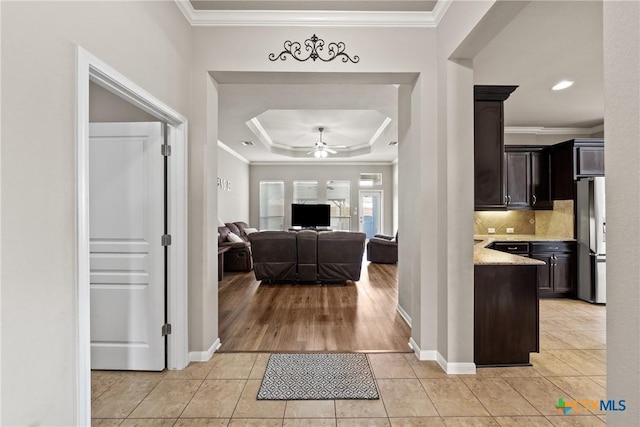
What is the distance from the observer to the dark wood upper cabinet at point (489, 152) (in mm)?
2686

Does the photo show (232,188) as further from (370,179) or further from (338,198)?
(370,179)

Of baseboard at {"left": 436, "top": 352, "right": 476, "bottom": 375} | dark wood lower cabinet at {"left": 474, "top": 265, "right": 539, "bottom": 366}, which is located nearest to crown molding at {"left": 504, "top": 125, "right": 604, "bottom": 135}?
dark wood lower cabinet at {"left": 474, "top": 265, "right": 539, "bottom": 366}

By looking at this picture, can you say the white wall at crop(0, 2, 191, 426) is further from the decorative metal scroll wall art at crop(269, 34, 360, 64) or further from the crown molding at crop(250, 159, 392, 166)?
the crown molding at crop(250, 159, 392, 166)

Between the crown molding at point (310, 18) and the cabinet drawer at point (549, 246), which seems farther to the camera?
the cabinet drawer at point (549, 246)

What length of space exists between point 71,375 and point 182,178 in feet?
4.83

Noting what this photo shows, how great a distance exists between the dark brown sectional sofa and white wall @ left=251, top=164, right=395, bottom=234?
4662 millimetres

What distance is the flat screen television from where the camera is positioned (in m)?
9.40

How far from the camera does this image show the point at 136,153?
2.35m

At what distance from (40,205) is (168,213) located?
47.9 inches

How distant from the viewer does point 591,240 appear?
14.1 feet

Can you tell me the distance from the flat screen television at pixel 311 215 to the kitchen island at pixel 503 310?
697 cm

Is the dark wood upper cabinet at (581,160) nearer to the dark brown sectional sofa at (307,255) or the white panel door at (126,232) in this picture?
the dark brown sectional sofa at (307,255)

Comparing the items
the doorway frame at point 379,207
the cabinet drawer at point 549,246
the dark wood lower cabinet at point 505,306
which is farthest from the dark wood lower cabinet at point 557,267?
the doorway frame at point 379,207

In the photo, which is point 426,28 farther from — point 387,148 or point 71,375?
point 387,148
